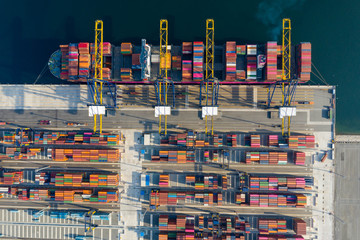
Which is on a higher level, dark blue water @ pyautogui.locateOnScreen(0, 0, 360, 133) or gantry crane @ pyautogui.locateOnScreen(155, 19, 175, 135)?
dark blue water @ pyautogui.locateOnScreen(0, 0, 360, 133)

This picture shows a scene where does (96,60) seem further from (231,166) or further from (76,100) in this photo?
(231,166)

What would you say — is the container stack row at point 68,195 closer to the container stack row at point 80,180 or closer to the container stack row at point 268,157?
the container stack row at point 80,180

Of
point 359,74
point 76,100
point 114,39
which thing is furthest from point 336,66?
point 76,100

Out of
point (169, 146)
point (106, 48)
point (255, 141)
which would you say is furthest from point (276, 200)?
point (106, 48)

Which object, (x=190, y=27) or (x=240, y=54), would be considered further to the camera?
(x=190, y=27)

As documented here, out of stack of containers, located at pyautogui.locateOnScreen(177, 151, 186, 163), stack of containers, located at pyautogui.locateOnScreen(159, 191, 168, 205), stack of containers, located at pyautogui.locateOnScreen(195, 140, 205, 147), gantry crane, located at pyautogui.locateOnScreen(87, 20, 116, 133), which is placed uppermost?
gantry crane, located at pyautogui.locateOnScreen(87, 20, 116, 133)

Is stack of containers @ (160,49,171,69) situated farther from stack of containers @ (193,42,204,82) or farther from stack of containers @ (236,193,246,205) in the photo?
stack of containers @ (236,193,246,205)

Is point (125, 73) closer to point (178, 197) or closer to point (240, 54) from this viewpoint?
point (240, 54)

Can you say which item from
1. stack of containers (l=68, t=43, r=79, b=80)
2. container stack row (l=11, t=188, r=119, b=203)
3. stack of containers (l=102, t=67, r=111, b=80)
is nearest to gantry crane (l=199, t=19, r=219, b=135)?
stack of containers (l=102, t=67, r=111, b=80)
